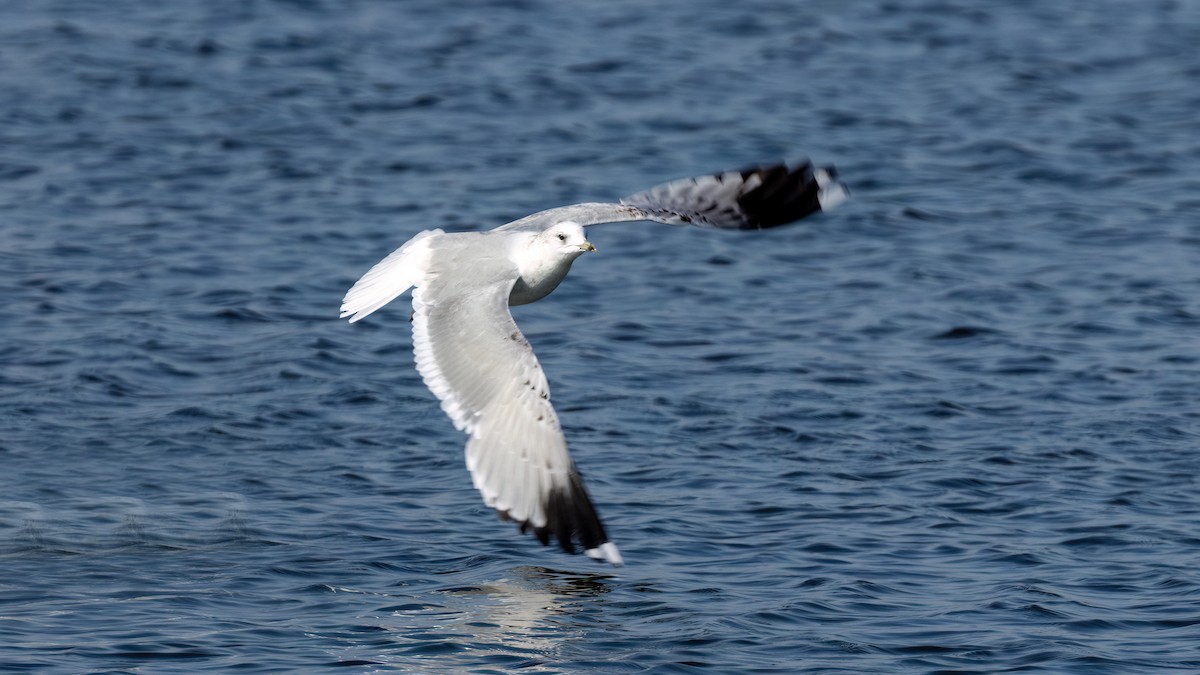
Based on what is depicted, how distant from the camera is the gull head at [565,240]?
26.5ft

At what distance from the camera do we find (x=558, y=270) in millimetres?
8195

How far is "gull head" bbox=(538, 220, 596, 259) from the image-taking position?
8.06 meters

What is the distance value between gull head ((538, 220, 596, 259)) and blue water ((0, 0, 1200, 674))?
1.49m

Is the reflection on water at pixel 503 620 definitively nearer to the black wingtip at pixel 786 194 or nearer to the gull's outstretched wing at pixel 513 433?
the gull's outstretched wing at pixel 513 433

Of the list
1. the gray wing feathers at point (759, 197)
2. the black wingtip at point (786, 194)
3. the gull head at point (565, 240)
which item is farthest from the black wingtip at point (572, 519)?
the black wingtip at point (786, 194)

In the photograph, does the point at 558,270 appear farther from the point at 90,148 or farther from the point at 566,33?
the point at 566,33

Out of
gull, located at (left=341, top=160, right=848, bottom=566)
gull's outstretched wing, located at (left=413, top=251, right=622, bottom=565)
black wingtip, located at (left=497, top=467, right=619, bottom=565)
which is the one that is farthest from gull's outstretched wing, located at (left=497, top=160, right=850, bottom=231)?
black wingtip, located at (left=497, top=467, right=619, bottom=565)

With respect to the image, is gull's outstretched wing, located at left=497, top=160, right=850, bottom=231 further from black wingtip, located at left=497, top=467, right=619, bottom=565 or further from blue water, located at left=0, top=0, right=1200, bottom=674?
black wingtip, located at left=497, top=467, right=619, bottom=565

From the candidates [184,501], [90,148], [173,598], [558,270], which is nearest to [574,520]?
[558,270]

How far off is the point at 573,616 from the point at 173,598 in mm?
1752

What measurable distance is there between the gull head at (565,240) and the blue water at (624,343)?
4.90 ft

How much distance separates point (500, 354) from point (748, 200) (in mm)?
1882

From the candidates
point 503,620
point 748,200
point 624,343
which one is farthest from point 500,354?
point 624,343

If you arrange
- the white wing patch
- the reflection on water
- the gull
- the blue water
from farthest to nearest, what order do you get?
1. the blue water
2. the white wing patch
3. the gull
4. the reflection on water
